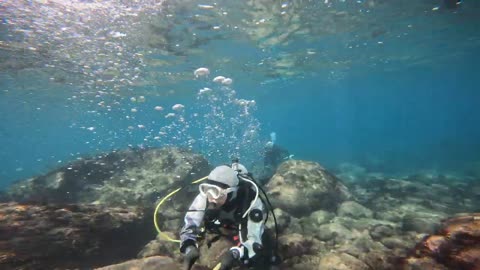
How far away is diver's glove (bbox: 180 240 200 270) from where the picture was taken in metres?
4.06

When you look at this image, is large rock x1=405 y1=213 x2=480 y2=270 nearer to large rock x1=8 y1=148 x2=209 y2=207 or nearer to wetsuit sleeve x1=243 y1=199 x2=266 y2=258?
wetsuit sleeve x1=243 y1=199 x2=266 y2=258

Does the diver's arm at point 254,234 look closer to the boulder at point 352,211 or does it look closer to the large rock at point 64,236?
the large rock at point 64,236

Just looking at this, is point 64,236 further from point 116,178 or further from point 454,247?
point 116,178

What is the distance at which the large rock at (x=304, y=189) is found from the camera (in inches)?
380

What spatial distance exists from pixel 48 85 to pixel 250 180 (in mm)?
31090

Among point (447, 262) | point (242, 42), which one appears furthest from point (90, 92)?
point (447, 262)

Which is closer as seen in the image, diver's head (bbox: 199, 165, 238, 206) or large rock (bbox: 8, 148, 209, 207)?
diver's head (bbox: 199, 165, 238, 206)

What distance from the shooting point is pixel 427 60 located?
133ft

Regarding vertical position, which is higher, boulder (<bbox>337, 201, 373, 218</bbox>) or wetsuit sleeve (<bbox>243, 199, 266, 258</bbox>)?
wetsuit sleeve (<bbox>243, 199, 266, 258</bbox>)

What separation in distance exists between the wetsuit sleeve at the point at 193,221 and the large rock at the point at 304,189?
5.04m

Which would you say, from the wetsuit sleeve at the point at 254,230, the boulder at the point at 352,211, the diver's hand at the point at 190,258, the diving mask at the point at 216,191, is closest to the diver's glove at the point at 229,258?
the wetsuit sleeve at the point at 254,230

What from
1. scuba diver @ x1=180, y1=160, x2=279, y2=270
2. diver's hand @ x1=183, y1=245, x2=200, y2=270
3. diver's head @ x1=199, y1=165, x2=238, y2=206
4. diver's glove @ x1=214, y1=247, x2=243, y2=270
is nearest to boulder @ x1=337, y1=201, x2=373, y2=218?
scuba diver @ x1=180, y1=160, x2=279, y2=270

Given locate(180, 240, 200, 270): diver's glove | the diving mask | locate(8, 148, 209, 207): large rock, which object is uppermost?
the diving mask

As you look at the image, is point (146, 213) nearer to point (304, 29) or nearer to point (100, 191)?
point (100, 191)
